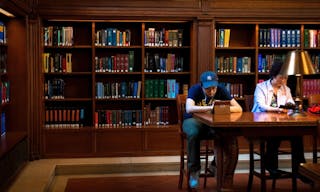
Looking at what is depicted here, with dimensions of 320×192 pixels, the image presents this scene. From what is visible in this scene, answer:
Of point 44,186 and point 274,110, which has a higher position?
point 274,110

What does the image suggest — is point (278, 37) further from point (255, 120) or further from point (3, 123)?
point (3, 123)

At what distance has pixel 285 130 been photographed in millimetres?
4098

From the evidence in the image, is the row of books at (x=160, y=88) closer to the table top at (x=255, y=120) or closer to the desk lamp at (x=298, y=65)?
the table top at (x=255, y=120)

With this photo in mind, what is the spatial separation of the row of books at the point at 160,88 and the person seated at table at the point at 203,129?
1.84 metres

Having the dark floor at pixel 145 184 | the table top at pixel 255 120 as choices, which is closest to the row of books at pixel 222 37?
the dark floor at pixel 145 184

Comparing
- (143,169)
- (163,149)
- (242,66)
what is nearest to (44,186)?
(143,169)

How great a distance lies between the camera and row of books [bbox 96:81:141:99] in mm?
6660

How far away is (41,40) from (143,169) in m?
→ 2.08

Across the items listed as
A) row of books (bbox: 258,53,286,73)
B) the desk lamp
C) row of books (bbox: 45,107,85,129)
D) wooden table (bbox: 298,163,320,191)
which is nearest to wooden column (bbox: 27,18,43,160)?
row of books (bbox: 45,107,85,129)

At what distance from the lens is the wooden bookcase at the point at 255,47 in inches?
267

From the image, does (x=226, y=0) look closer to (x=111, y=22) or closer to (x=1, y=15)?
(x=111, y=22)

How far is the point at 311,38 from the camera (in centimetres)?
688

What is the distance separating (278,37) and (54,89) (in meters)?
3.13

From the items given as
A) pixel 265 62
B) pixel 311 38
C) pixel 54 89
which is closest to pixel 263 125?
pixel 265 62
